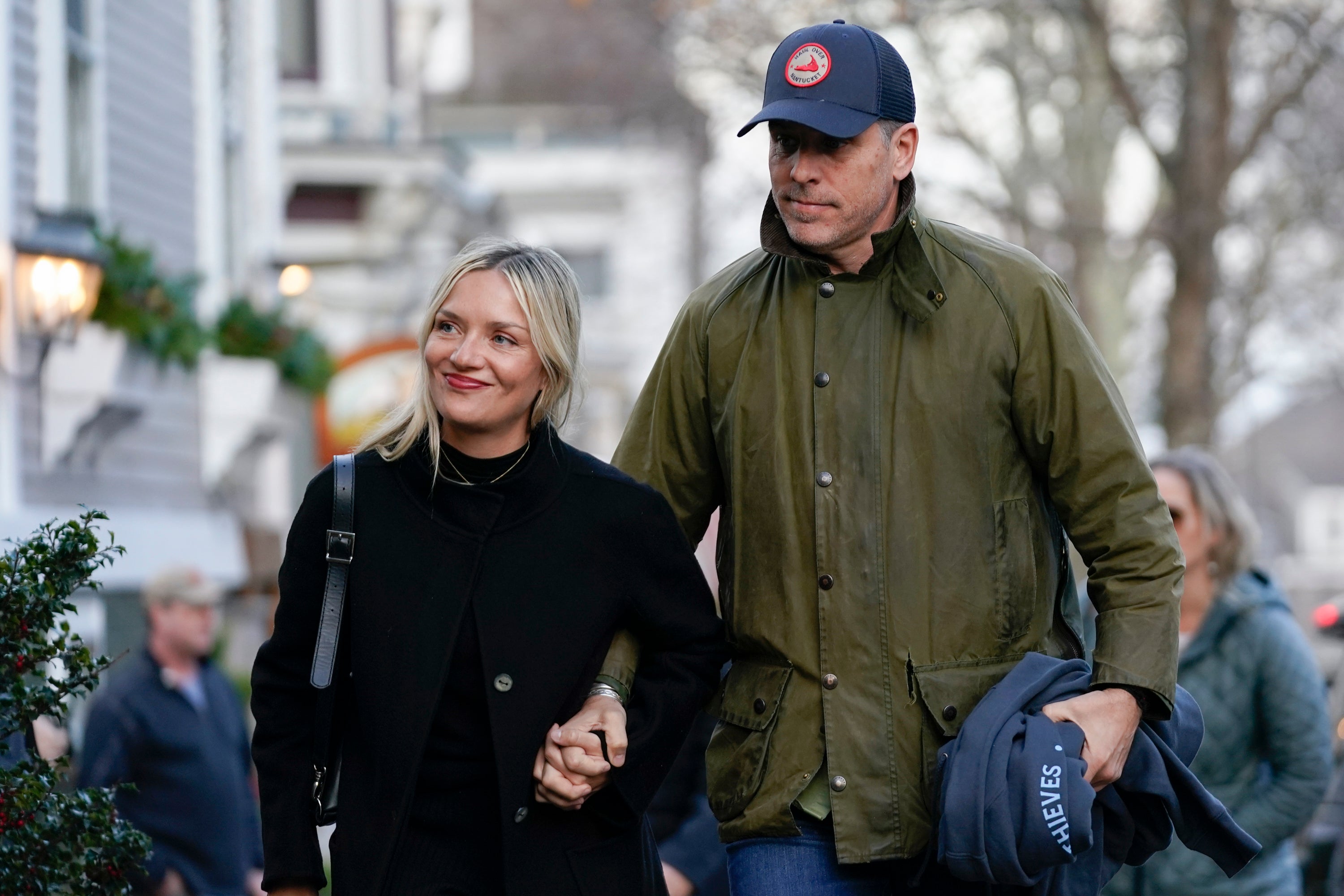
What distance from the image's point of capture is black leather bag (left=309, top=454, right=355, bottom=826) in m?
3.70

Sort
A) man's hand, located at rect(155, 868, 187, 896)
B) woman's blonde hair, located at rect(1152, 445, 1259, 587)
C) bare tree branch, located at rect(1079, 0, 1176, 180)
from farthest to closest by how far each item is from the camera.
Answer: bare tree branch, located at rect(1079, 0, 1176, 180) < man's hand, located at rect(155, 868, 187, 896) < woman's blonde hair, located at rect(1152, 445, 1259, 587)

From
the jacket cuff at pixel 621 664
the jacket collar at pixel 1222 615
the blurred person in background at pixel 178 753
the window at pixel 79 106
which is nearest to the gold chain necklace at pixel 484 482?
the jacket cuff at pixel 621 664

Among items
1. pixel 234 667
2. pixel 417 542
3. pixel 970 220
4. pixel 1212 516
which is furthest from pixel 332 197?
pixel 417 542

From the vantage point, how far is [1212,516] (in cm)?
595

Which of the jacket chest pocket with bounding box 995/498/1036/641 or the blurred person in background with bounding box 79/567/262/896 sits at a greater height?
the jacket chest pocket with bounding box 995/498/1036/641

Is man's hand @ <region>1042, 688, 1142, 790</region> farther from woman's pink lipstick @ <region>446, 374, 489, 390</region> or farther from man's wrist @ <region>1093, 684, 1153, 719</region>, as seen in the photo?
woman's pink lipstick @ <region>446, 374, 489, 390</region>

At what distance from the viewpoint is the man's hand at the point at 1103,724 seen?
11.9 feet

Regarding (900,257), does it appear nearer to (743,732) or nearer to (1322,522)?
(743,732)

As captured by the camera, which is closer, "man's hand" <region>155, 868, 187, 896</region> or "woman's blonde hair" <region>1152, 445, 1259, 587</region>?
"woman's blonde hair" <region>1152, 445, 1259, 587</region>

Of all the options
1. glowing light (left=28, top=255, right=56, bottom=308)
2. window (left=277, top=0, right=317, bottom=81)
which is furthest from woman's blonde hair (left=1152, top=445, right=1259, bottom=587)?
window (left=277, top=0, right=317, bottom=81)

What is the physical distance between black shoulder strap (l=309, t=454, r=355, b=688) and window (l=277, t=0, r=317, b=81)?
59.4 feet

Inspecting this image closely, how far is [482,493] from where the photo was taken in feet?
12.7

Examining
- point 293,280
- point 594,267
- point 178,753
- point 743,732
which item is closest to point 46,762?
point 743,732

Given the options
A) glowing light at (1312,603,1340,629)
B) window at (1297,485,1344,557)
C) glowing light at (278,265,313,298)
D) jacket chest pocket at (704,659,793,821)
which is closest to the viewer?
jacket chest pocket at (704,659,793,821)
